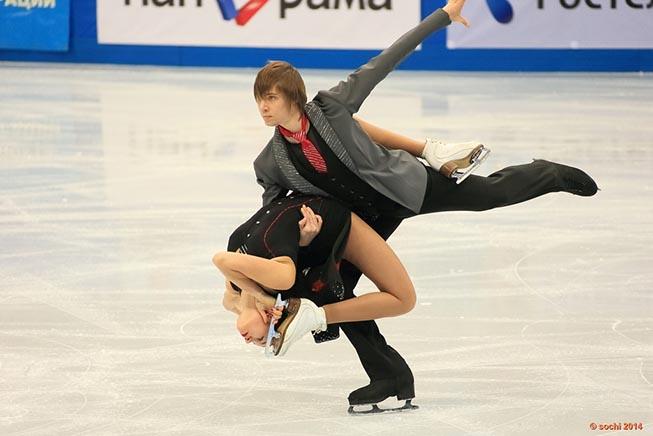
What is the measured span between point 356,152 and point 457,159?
39 cm

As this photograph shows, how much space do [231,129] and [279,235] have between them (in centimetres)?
659

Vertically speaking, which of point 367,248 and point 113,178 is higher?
point 367,248

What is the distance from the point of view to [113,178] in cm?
782

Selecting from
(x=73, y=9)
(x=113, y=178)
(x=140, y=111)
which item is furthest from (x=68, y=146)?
(x=73, y=9)

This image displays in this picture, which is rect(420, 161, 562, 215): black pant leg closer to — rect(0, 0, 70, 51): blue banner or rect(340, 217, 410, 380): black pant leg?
rect(340, 217, 410, 380): black pant leg

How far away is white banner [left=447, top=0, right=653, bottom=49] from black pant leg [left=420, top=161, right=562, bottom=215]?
10.7 meters

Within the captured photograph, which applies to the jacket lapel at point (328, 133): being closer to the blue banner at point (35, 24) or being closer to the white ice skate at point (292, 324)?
the white ice skate at point (292, 324)

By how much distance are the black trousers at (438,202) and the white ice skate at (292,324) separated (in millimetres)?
249

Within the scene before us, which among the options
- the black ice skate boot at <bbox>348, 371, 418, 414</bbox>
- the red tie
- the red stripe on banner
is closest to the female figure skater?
the red tie

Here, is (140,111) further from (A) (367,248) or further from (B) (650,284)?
(A) (367,248)

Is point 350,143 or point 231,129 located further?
point 231,129

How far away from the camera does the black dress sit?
11.7 ft

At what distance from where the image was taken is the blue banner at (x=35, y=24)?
15539 millimetres

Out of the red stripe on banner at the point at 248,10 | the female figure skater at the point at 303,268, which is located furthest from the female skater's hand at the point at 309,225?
the red stripe on banner at the point at 248,10
